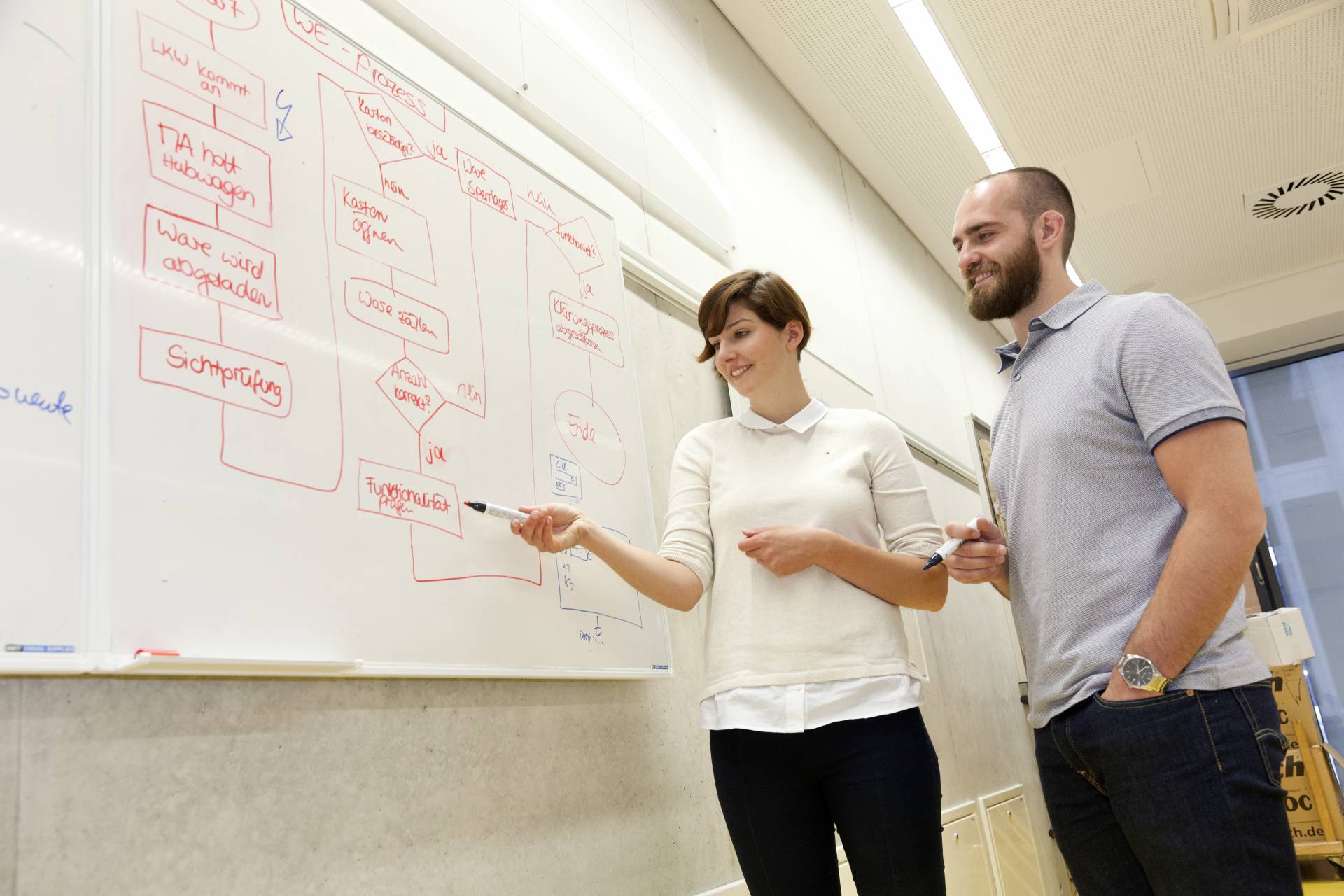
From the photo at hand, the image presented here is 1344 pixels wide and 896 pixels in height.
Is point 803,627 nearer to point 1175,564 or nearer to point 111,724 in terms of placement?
point 1175,564

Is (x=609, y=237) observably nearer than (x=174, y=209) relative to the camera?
No

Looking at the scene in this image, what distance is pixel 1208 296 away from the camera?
628 cm

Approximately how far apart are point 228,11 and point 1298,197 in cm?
551

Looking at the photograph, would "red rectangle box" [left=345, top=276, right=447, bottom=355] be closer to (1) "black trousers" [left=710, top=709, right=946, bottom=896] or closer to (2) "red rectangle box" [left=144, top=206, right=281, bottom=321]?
(2) "red rectangle box" [left=144, top=206, right=281, bottom=321]

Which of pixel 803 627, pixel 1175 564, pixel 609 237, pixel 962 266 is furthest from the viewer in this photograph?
pixel 609 237

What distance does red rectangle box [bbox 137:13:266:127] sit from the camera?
117 cm

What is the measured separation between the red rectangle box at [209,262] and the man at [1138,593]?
39.9 inches

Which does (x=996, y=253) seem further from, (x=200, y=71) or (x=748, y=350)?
(x=200, y=71)

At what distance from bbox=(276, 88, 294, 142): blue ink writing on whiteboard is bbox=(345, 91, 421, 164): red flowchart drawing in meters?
0.13

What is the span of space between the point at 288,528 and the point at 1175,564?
3.56ft

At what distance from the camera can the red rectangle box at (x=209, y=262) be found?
1108mm

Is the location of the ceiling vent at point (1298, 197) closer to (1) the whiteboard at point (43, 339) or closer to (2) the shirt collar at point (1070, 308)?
(2) the shirt collar at point (1070, 308)

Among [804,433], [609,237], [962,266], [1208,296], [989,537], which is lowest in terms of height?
[989,537]

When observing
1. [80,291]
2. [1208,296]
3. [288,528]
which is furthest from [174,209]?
[1208,296]
